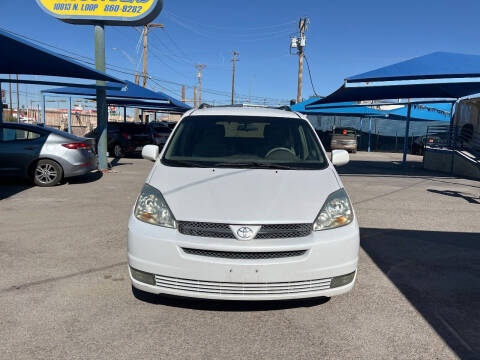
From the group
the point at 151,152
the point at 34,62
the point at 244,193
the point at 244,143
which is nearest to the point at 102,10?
the point at 34,62

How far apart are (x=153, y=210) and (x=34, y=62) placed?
7.91 metres

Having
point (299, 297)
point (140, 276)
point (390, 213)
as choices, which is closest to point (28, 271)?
point (140, 276)

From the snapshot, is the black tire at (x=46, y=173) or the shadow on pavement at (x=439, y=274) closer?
the shadow on pavement at (x=439, y=274)

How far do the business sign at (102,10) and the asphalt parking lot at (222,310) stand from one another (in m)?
8.38

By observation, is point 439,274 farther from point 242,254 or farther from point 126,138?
point 126,138

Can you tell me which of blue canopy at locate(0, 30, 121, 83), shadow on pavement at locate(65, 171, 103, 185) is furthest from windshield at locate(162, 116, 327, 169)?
shadow on pavement at locate(65, 171, 103, 185)

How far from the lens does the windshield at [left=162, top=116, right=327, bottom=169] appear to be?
13.1 feet

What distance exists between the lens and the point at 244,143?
4410mm

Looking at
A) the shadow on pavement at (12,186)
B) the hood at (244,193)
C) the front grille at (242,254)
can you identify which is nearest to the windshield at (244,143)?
the hood at (244,193)

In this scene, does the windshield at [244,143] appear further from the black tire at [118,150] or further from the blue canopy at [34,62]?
the black tire at [118,150]

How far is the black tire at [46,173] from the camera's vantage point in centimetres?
906

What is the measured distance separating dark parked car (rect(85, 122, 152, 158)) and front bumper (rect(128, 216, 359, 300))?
1437cm

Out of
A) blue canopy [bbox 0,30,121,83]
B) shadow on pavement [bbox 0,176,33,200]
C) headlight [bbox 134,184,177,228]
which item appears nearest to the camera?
headlight [bbox 134,184,177,228]

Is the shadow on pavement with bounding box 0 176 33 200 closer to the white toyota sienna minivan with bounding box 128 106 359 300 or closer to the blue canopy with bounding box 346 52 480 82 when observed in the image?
the white toyota sienna minivan with bounding box 128 106 359 300
